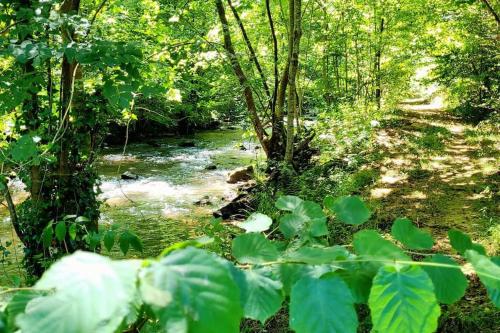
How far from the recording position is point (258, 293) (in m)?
0.58

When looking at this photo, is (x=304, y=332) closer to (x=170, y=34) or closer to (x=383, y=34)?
(x=170, y=34)

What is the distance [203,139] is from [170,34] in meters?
11.7

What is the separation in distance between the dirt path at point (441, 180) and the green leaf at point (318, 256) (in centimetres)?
438

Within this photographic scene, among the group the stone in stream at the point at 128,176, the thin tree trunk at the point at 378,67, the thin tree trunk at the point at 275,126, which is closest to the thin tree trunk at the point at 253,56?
the thin tree trunk at the point at 275,126

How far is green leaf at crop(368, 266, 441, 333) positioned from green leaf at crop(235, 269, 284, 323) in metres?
0.13

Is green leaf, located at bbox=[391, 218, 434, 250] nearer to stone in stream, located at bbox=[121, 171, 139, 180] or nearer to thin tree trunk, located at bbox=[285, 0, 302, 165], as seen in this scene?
thin tree trunk, located at bbox=[285, 0, 302, 165]

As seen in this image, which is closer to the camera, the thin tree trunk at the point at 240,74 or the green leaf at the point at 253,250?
the green leaf at the point at 253,250

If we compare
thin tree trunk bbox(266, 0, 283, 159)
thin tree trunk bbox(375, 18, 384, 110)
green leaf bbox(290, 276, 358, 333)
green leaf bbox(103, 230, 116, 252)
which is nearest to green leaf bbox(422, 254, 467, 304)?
green leaf bbox(290, 276, 358, 333)

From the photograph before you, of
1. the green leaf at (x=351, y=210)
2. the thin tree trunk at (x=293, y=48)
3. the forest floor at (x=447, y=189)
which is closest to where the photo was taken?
the green leaf at (x=351, y=210)

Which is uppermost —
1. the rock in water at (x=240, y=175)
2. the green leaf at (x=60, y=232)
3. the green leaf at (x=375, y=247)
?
the green leaf at (x=375, y=247)

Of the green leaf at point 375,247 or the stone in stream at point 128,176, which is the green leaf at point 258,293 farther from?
the stone in stream at point 128,176

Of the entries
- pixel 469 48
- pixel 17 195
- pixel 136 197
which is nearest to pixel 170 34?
pixel 136 197

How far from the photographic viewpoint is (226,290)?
43 centimetres

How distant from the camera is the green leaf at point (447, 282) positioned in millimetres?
657
